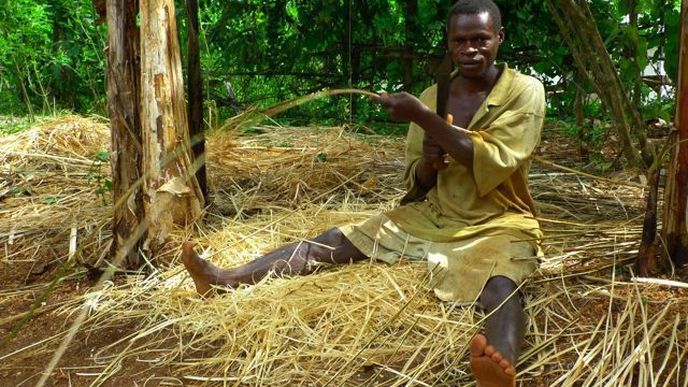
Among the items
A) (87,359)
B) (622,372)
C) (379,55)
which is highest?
(379,55)

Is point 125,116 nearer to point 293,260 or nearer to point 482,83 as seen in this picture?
point 293,260

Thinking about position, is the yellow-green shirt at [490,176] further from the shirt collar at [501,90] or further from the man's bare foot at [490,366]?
the man's bare foot at [490,366]

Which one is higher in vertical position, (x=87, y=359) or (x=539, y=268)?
(x=539, y=268)

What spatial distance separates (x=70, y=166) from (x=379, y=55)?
2.59m

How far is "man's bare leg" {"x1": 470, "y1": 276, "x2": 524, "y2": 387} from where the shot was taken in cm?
183

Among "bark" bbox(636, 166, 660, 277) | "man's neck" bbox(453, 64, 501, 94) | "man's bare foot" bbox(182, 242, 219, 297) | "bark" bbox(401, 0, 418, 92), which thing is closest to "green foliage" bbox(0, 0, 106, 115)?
"bark" bbox(401, 0, 418, 92)

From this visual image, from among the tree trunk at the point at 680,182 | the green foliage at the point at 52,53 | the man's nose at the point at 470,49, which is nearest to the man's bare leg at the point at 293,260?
the man's nose at the point at 470,49

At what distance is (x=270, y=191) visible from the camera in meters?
3.81

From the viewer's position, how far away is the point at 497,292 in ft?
7.28

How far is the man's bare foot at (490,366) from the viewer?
1.82 metres

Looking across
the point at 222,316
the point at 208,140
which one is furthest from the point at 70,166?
the point at 222,316

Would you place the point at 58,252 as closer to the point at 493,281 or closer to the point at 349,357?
the point at 349,357

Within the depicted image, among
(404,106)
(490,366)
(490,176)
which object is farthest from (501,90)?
(490,366)

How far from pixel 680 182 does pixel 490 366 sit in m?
0.89
